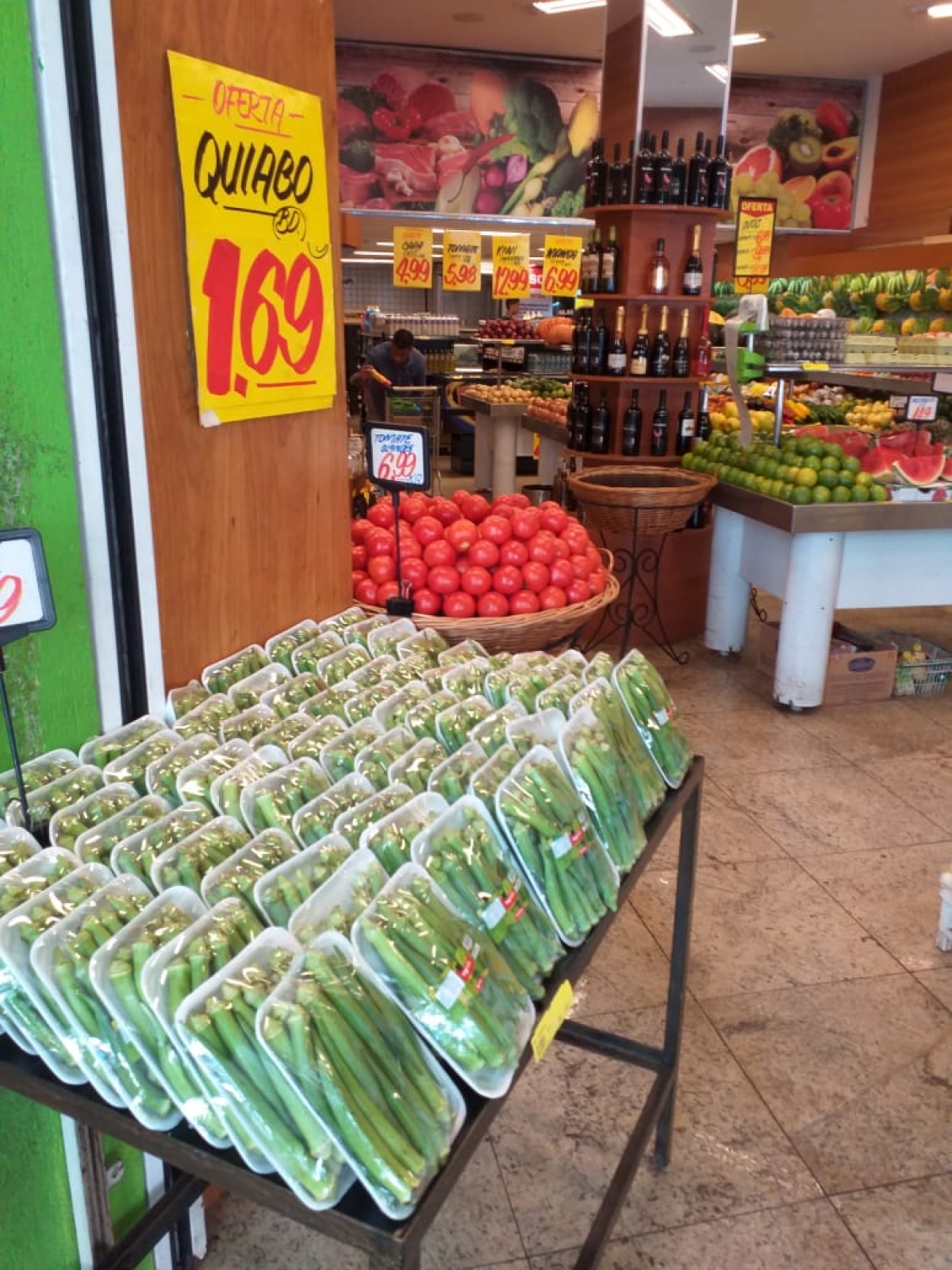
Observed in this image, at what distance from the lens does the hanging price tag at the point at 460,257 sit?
9.98 metres

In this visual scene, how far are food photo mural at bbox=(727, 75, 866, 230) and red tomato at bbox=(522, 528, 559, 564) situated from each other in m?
8.32

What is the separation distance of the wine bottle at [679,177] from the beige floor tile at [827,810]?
307 cm

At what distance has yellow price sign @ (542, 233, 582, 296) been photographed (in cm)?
1007

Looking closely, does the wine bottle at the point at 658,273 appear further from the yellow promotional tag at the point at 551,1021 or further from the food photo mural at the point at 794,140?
the food photo mural at the point at 794,140

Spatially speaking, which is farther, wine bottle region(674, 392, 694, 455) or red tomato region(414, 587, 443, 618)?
wine bottle region(674, 392, 694, 455)

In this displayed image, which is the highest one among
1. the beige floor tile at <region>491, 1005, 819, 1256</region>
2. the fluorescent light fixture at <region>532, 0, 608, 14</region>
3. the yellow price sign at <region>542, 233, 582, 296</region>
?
the fluorescent light fixture at <region>532, 0, 608, 14</region>

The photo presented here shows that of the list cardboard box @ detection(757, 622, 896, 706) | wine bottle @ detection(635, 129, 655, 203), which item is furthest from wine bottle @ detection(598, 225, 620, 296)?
cardboard box @ detection(757, 622, 896, 706)

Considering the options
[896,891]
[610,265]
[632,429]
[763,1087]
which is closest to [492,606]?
[763,1087]

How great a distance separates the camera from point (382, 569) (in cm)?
296

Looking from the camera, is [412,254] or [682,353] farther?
[412,254]

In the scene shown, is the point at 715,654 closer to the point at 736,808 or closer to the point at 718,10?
the point at 736,808

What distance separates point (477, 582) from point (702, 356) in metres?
3.18

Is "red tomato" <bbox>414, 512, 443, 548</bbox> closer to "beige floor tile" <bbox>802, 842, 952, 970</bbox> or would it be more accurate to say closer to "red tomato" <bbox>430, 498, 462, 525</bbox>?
"red tomato" <bbox>430, 498, 462, 525</bbox>

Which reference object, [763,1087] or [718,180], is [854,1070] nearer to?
[763,1087]
